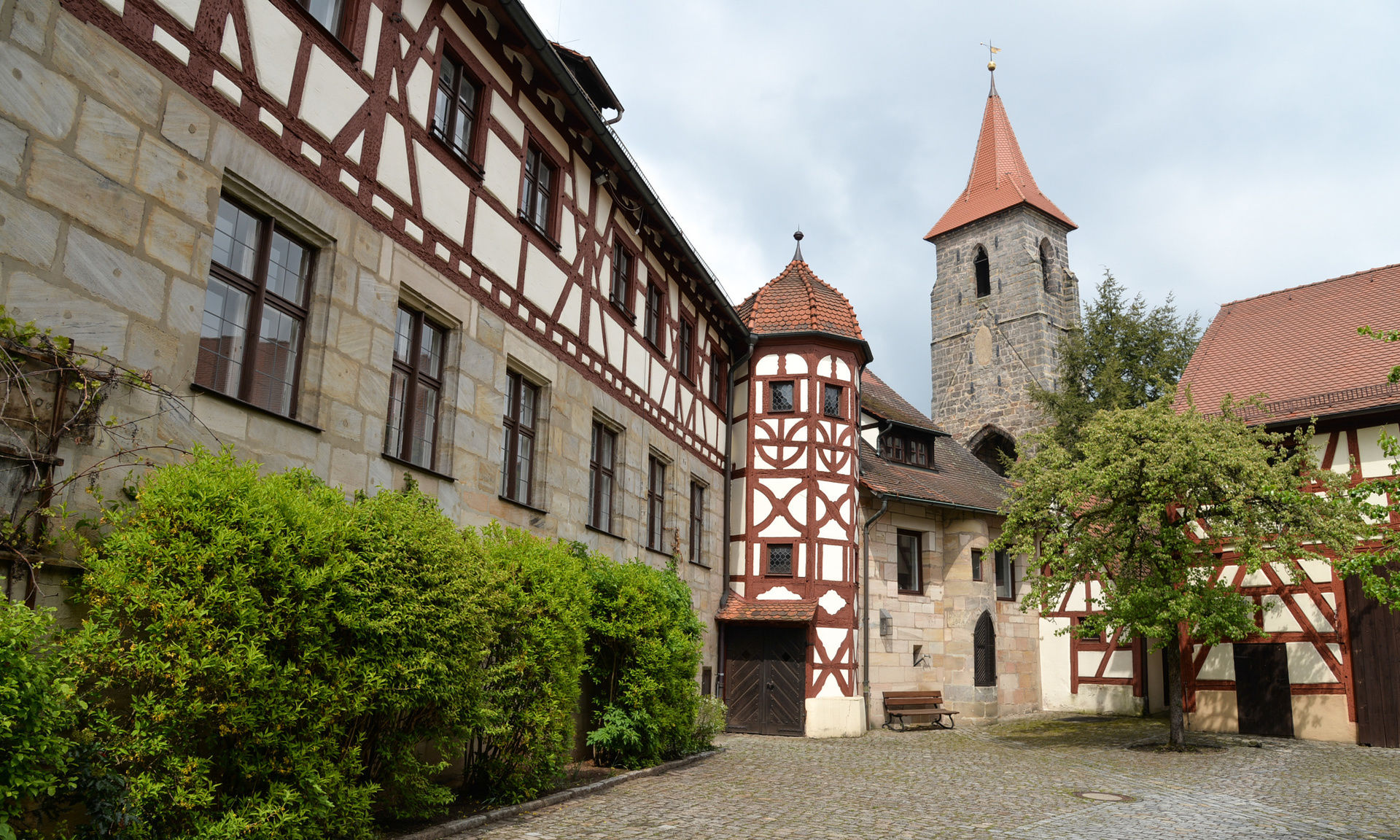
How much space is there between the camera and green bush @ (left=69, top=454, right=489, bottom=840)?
4695mm

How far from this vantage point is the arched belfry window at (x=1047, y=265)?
131 feet

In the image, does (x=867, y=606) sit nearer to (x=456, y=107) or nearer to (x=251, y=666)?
(x=456, y=107)

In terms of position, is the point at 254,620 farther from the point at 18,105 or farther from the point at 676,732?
the point at 676,732

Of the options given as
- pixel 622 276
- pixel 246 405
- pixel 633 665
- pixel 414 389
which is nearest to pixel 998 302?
pixel 622 276

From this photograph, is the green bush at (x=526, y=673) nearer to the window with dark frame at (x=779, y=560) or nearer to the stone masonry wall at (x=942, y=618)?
the window with dark frame at (x=779, y=560)

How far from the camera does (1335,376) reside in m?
18.3

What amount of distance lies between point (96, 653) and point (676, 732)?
7.64m

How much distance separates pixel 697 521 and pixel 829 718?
→ 4.09 meters

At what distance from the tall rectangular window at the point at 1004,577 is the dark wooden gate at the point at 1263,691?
568 cm

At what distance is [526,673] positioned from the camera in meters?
7.85

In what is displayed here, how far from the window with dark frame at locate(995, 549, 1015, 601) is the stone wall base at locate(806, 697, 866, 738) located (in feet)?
23.7

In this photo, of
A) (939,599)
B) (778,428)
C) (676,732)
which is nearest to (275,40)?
(676,732)

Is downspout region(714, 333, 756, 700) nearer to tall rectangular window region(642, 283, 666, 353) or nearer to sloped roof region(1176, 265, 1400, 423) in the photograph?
tall rectangular window region(642, 283, 666, 353)

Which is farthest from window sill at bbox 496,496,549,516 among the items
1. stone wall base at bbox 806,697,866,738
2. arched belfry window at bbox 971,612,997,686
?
arched belfry window at bbox 971,612,997,686
